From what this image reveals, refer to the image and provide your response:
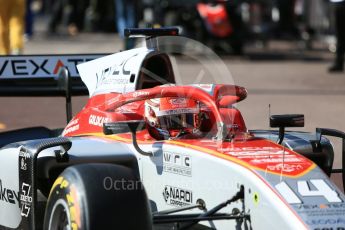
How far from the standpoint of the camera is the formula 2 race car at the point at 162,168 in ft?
15.4

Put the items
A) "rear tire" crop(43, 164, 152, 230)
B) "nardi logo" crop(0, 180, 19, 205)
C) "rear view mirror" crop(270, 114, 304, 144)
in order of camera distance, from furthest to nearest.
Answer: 1. "nardi logo" crop(0, 180, 19, 205)
2. "rear view mirror" crop(270, 114, 304, 144)
3. "rear tire" crop(43, 164, 152, 230)

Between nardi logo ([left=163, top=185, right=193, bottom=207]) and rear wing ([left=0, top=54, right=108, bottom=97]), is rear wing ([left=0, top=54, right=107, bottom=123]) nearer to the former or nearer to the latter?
rear wing ([left=0, top=54, right=108, bottom=97])

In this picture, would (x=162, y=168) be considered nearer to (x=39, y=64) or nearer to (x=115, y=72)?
(x=115, y=72)

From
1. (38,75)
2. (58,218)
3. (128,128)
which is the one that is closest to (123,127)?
(128,128)

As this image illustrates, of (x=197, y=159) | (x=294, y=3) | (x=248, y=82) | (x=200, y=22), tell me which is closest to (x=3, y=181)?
(x=197, y=159)

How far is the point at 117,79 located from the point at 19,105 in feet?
21.2

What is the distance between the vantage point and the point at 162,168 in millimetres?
5355

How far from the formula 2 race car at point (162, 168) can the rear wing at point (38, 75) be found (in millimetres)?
825

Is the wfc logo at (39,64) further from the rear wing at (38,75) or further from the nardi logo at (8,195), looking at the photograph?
the nardi logo at (8,195)

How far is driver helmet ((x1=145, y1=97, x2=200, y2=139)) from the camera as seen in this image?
5.69 meters

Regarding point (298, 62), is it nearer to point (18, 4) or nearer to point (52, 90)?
point (18, 4)

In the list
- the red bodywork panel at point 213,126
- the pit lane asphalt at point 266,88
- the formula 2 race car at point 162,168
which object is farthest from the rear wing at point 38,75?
the pit lane asphalt at point 266,88

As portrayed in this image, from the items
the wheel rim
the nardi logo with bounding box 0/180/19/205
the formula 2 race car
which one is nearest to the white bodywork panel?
the formula 2 race car

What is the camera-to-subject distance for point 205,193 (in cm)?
515
